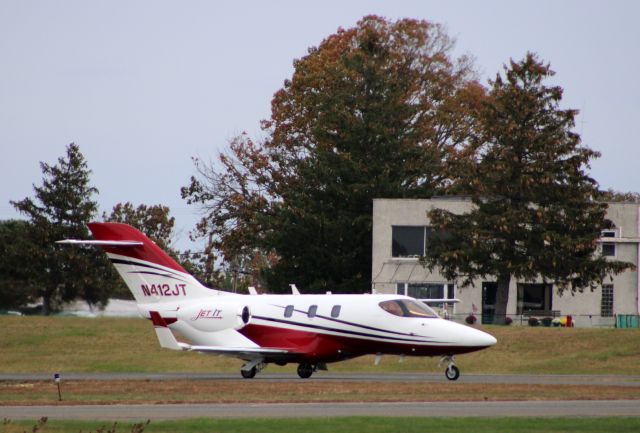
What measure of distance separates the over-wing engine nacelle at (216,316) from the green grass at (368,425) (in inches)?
575

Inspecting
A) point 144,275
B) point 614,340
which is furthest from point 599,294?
point 144,275

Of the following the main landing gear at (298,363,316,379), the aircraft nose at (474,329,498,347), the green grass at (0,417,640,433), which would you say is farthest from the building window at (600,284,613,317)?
the green grass at (0,417,640,433)

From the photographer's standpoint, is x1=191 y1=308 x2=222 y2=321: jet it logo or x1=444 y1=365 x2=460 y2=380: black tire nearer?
x1=444 y1=365 x2=460 y2=380: black tire

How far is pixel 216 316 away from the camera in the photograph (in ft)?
126

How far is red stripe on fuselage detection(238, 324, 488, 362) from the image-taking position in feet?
119

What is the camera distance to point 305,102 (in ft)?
236

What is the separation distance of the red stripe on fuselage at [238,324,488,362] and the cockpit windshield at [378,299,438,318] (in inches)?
32.9

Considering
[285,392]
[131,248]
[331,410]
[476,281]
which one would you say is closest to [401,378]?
[285,392]

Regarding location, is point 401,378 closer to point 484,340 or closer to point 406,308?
point 406,308

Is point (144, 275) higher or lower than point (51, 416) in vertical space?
higher

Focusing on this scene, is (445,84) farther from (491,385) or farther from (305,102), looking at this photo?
(491,385)

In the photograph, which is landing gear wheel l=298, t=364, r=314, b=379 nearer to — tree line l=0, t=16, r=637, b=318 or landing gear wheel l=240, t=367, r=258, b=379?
landing gear wheel l=240, t=367, r=258, b=379

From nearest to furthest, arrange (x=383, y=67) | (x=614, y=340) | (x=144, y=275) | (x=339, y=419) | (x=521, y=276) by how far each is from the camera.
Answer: (x=339, y=419)
(x=144, y=275)
(x=614, y=340)
(x=521, y=276)
(x=383, y=67)

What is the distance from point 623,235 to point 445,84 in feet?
62.8
